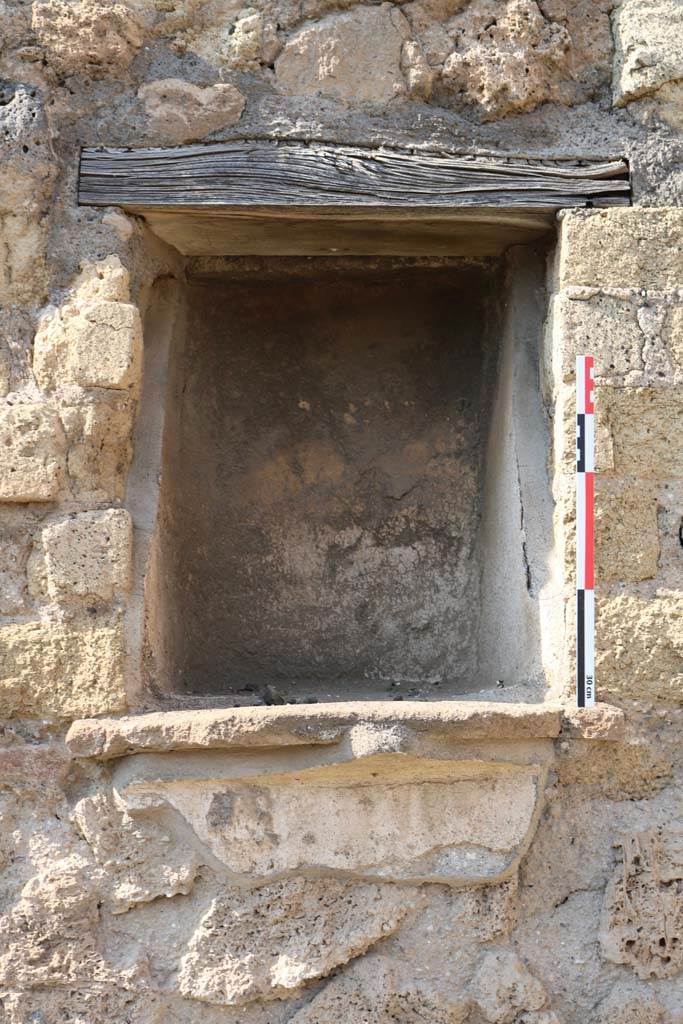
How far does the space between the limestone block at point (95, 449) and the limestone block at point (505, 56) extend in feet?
3.82

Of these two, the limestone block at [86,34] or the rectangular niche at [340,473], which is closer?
the limestone block at [86,34]

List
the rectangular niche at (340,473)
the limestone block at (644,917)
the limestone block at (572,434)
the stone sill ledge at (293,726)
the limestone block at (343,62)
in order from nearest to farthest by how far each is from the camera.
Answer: the stone sill ledge at (293,726), the limestone block at (644,917), the limestone block at (572,434), the limestone block at (343,62), the rectangular niche at (340,473)

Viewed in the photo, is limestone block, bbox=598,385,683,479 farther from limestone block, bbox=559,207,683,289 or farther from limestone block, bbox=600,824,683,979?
limestone block, bbox=600,824,683,979

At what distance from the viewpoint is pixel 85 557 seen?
9.73 ft

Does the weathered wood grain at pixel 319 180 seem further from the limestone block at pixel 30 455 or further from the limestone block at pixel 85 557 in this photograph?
the limestone block at pixel 85 557

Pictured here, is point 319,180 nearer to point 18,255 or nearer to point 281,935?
point 18,255

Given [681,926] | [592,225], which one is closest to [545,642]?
[681,926]

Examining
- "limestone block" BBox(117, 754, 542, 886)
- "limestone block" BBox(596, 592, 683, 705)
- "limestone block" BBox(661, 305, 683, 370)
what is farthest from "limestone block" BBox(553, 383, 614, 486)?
"limestone block" BBox(117, 754, 542, 886)

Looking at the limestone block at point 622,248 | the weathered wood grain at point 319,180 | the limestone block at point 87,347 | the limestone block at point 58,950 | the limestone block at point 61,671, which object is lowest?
the limestone block at point 58,950

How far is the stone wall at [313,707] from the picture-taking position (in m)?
2.87

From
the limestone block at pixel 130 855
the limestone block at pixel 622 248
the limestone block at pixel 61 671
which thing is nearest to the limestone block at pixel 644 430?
the limestone block at pixel 622 248

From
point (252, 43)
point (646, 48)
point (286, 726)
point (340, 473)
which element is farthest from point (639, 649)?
point (252, 43)

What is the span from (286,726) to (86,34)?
5.73 ft

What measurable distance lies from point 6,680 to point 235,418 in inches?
41.9
